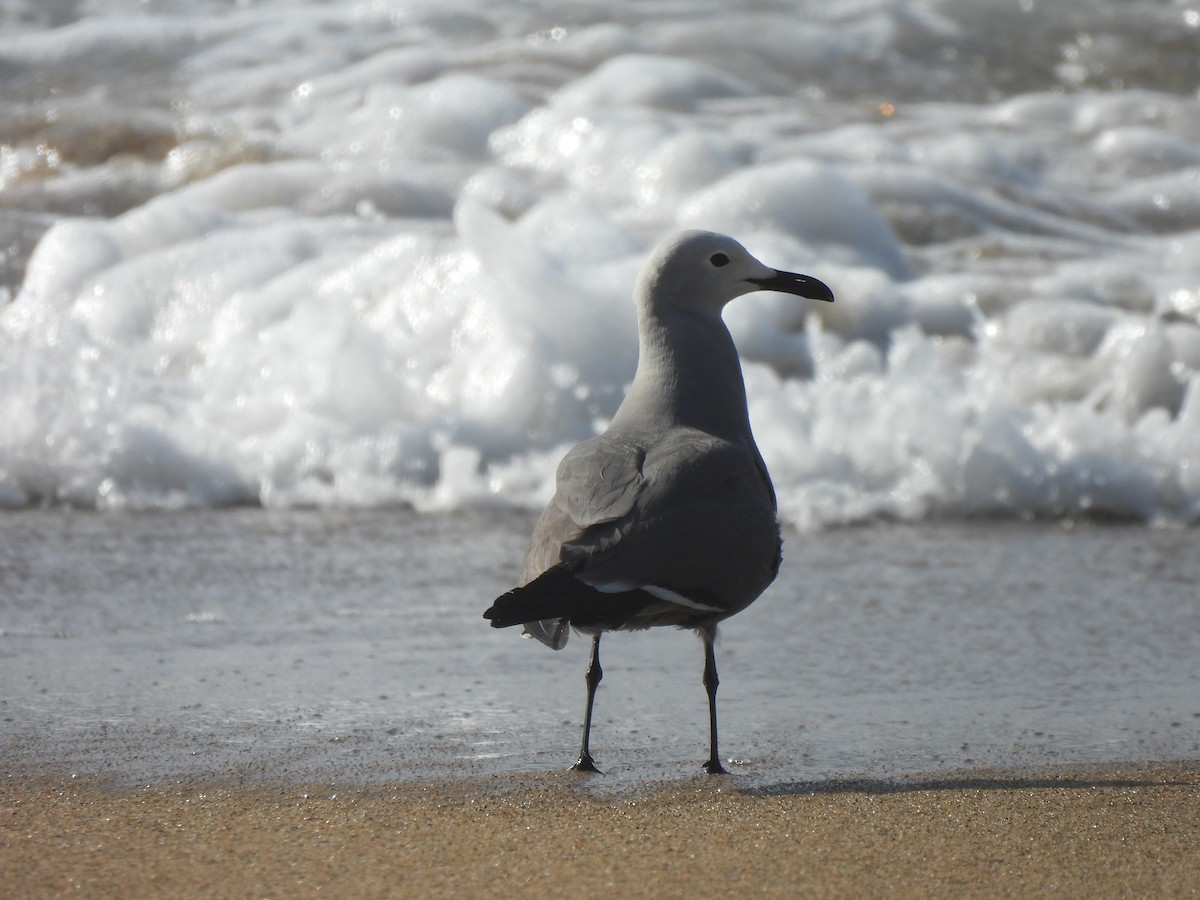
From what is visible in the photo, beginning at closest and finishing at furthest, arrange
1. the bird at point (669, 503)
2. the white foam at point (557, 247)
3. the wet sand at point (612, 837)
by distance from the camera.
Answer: the wet sand at point (612, 837)
the bird at point (669, 503)
the white foam at point (557, 247)

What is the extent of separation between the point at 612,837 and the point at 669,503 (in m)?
0.63

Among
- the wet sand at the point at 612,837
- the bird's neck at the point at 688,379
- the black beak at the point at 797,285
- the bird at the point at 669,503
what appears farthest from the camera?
the black beak at the point at 797,285

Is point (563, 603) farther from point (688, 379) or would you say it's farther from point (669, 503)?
point (688, 379)

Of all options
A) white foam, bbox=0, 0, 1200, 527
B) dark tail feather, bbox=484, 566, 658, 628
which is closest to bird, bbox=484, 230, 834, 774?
dark tail feather, bbox=484, 566, 658, 628

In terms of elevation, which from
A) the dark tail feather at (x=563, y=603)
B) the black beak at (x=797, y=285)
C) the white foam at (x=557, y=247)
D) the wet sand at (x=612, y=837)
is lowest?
the white foam at (x=557, y=247)

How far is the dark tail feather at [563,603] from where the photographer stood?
263cm

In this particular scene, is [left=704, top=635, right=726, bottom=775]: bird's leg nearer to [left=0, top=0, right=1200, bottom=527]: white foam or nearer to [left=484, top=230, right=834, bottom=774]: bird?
[left=484, top=230, right=834, bottom=774]: bird

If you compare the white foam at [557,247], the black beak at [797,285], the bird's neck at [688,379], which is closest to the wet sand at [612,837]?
the bird's neck at [688,379]

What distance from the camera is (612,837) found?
2.56 meters

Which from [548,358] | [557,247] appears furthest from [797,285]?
[557,247]

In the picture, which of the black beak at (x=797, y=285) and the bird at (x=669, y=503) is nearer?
→ the bird at (x=669, y=503)

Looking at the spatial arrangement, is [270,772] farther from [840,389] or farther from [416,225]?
[416,225]

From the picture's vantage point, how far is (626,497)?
9.46 ft

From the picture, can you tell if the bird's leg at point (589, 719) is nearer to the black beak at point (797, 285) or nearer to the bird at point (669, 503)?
the bird at point (669, 503)
